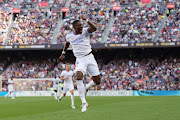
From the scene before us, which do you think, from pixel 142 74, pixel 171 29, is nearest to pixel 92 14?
pixel 171 29

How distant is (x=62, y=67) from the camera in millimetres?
40844

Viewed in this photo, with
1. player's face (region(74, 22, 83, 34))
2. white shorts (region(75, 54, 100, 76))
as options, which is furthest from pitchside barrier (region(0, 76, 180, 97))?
player's face (region(74, 22, 83, 34))

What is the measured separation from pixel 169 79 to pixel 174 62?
9.97ft

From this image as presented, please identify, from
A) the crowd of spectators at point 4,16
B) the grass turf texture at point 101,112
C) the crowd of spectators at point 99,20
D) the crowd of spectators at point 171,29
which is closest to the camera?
the grass turf texture at point 101,112

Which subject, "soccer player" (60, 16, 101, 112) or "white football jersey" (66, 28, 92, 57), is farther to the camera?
"white football jersey" (66, 28, 92, 57)

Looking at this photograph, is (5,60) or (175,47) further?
(5,60)

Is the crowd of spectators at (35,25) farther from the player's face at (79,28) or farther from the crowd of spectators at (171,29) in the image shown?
the player's face at (79,28)

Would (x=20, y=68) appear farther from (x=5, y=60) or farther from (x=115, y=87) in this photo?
(x=115, y=87)

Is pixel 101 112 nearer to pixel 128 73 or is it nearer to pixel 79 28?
pixel 79 28

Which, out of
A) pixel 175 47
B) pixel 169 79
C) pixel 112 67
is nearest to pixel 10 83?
pixel 112 67

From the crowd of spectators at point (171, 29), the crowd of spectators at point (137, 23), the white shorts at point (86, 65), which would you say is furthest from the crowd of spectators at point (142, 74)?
the white shorts at point (86, 65)

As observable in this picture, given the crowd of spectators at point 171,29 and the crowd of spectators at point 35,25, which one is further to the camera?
the crowd of spectators at point 35,25

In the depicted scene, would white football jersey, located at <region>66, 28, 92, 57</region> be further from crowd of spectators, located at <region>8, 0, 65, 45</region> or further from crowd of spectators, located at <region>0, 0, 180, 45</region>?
crowd of spectators, located at <region>8, 0, 65, 45</region>

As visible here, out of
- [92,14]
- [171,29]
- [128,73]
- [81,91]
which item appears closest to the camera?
Answer: [81,91]
